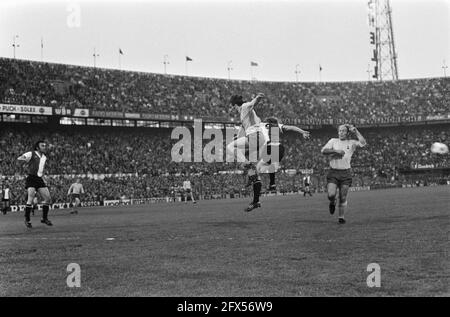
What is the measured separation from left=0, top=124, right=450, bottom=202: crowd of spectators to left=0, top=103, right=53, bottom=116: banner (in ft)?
8.86

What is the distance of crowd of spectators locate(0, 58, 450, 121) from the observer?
169 feet

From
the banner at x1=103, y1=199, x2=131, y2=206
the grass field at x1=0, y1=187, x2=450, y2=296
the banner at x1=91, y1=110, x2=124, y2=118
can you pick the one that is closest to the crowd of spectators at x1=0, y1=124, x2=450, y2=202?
the banner at x1=103, y1=199, x2=131, y2=206

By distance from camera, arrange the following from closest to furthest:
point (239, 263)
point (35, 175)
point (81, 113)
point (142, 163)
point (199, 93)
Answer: point (239, 263) → point (35, 175) → point (81, 113) → point (142, 163) → point (199, 93)

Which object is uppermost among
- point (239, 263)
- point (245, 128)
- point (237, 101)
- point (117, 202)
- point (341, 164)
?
point (237, 101)

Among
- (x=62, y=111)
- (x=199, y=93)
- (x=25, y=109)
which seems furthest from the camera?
(x=199, y=93)

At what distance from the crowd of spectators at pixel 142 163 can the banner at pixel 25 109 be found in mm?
2700

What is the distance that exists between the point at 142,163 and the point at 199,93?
1597 centimetres

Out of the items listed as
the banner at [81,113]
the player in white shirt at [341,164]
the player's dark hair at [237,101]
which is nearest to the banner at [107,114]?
the banner at [81,113]

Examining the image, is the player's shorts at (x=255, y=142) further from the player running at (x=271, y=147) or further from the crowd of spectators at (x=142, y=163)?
the crowd of spectators at (x=142, y=163)

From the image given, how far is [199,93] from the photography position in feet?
214

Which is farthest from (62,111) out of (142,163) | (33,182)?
(33,182)

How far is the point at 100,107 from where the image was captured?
53250mm

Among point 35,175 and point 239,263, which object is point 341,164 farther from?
point 35,175

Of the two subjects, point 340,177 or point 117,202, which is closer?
point 340,177
